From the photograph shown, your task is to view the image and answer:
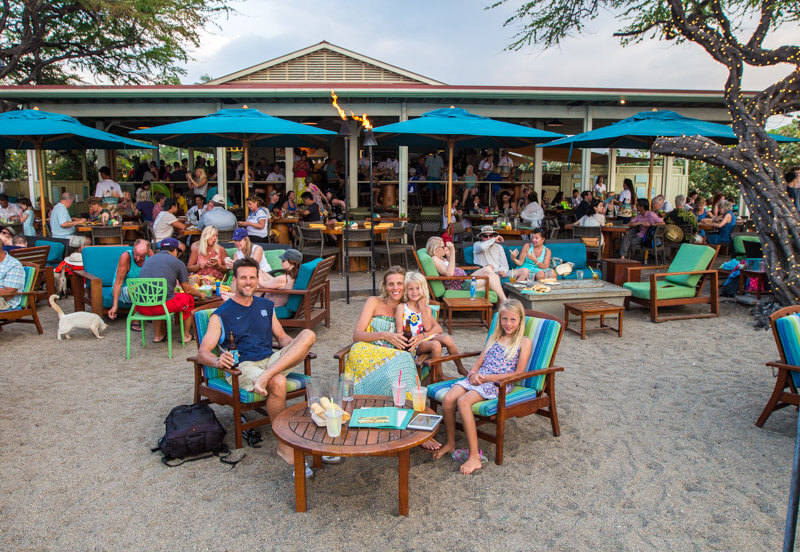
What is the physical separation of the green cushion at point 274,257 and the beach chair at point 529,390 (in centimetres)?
366

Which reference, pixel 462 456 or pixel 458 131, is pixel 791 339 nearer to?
pixel 462 456

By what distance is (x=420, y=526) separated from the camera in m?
2.90

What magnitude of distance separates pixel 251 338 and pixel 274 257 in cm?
353

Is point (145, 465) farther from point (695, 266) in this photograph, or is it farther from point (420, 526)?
point (695, 266)

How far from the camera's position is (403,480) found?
2.93 metres

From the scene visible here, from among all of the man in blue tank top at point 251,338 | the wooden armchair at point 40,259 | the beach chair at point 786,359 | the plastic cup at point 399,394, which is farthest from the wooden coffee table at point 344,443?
the wooden armchair at point 40,259

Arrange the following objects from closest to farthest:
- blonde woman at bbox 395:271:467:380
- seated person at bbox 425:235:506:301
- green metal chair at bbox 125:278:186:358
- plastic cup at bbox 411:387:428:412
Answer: plastic cup at bbox 411:387:428:412, blonde woman at bbox 395:271:467:380, green metal chair at bbox 125:278:186:358, seated person at bbox 425:235:506:301

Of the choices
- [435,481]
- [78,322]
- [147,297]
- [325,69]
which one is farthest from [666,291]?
[325,69]

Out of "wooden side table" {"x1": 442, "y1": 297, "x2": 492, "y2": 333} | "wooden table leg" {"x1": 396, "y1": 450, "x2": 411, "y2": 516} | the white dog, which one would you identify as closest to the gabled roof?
"wooden side table" {"x1": 442, "y1": 297, "x2": 492, "y2": 333}

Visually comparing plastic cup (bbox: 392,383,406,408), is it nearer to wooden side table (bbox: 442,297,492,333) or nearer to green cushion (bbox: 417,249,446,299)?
wooden side table (bbox: 442,297,492,333)

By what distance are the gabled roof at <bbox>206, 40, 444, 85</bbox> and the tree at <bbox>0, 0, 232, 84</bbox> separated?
3859mm

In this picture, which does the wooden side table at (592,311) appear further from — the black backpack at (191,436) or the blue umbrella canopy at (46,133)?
the blue umbrella canopy at (46,133)

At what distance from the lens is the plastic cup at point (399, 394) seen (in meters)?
3.28

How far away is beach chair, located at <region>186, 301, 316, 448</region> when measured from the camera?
370 cm
